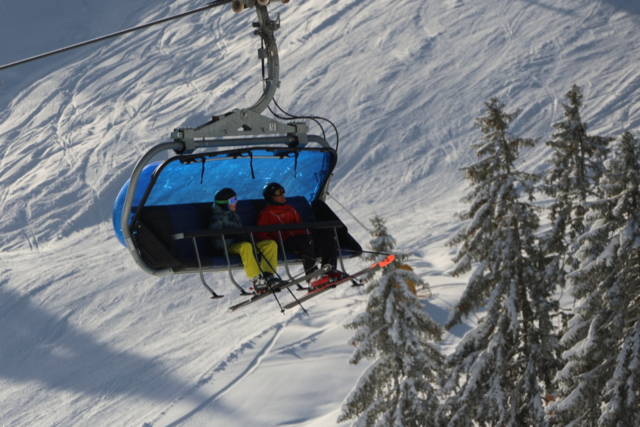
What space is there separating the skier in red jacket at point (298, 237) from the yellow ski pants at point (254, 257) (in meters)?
0.24

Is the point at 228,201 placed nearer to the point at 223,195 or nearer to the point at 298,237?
the point at 223,195

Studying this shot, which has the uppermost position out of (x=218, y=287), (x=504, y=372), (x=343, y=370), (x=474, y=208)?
(x=474, y=208)

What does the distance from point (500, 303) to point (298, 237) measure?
785cm

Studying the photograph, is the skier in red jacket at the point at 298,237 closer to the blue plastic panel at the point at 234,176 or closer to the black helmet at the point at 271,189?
the black helmet at the point at 271,189

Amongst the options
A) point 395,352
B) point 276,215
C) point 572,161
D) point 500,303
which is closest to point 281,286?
point 276,215

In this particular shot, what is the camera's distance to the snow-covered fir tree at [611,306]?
13047mm

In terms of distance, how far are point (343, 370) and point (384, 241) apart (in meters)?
17.3

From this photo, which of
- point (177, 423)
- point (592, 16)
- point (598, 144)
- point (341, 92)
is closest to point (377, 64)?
point (341, 92)

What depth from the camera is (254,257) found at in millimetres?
9312

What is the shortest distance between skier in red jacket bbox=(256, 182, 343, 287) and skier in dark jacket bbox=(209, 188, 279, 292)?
0.87 feet

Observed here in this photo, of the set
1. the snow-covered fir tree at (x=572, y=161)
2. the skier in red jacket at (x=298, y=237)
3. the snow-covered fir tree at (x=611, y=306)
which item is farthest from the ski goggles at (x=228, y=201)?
the snow-covered fir tree at (x=572, y=161)

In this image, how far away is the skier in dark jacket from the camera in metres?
9.35

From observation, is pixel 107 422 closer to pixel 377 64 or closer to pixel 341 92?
pixel 341 92

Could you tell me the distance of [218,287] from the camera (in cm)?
3625
